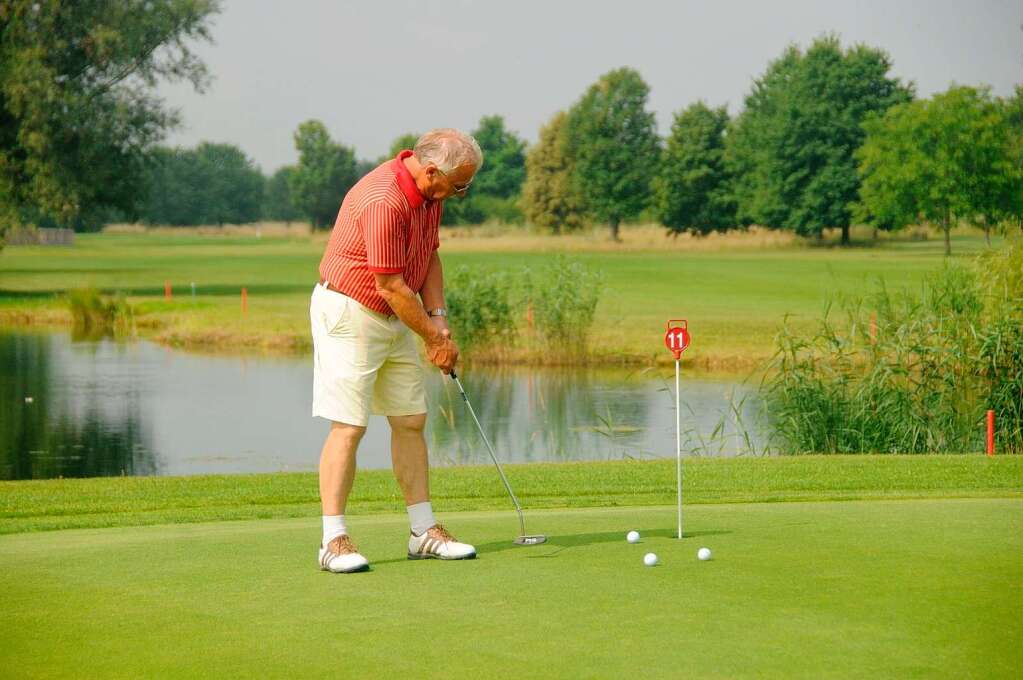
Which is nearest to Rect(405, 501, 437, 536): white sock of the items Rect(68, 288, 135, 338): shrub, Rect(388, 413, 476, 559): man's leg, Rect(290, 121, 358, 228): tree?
Rect(388, 413, 476, 559): man's leg

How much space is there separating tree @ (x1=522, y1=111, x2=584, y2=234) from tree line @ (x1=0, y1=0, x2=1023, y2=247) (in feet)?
0.45

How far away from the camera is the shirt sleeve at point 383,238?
5176mm

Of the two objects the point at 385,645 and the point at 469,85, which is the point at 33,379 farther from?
the point at 469,85

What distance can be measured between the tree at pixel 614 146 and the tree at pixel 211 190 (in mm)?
31318

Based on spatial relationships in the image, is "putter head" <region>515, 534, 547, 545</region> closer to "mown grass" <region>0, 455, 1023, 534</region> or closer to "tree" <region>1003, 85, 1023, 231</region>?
"mown grass" <region>0, 455, 1023, 534</region>

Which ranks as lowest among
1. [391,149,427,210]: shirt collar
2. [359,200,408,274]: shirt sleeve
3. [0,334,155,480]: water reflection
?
[0,334,155,480]: water reflection

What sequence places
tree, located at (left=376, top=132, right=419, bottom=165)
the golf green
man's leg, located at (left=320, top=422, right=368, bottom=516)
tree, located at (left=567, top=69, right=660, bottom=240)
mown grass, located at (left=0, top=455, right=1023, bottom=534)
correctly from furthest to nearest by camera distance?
1. tree, located at (left=376, top=132, right=419, bottom=165)
2. tree, located at (left=567, top=69, right=660, bottom=240)
3. mown grass, located at (left=0, top=455, right=1023, bottom=534)
4. man's leg, located at (left=320, top=422, right=368, bottom=516)
5. the golf green

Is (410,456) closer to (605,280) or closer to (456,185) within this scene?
(456,185)

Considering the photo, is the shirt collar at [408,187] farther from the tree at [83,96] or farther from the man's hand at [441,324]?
the tree at [83,96]

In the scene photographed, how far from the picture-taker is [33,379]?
2253 centimetres

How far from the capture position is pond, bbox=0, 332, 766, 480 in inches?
573

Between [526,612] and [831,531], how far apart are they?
1927mm

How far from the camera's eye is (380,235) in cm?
518

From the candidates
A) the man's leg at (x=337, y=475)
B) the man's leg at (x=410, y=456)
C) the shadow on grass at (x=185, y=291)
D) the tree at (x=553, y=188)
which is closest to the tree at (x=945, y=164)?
the tree at (x=553, y=188)
